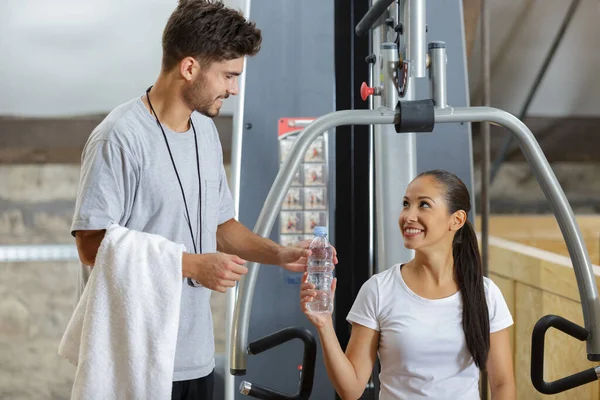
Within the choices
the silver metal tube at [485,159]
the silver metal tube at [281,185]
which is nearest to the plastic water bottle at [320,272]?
the silver metal tube at [281,185]

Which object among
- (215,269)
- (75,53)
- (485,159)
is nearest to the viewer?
(215,269)

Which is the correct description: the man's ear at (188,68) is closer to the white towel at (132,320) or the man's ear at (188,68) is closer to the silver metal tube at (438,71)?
the white towel at (132,320)

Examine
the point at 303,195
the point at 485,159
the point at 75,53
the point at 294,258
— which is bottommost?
the point at 294,258

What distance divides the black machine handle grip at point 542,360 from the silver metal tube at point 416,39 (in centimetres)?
58

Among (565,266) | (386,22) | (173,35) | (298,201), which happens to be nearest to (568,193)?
(565,266)

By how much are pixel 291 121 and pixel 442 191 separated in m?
1.06

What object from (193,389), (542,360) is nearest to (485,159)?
(542,360)

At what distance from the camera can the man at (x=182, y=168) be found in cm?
151

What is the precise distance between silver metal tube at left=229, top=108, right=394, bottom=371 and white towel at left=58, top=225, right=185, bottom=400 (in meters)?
0.23

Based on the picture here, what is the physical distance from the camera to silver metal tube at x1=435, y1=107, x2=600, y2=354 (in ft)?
5.28

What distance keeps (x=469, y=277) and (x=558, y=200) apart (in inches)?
9.7

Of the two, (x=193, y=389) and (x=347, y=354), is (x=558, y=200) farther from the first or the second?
(x=193, y=389)

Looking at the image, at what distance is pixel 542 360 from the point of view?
5.69ft

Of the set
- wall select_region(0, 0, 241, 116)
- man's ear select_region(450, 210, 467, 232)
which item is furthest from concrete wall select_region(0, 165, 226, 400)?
man's ear select_region(450, 210, 467, 232)
